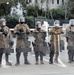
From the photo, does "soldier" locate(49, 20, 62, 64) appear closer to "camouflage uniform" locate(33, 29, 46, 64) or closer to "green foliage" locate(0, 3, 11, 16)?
"camouflage uniform" locate(33, 29, 46, 64)

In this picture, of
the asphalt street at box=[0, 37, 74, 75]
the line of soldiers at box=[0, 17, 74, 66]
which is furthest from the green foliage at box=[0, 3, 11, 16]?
the asphalt street at box=[0, 37, 74, 75]

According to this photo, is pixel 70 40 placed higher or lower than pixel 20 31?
lower

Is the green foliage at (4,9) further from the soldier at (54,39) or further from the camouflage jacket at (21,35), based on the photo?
the camouflage jacket at (21,35)

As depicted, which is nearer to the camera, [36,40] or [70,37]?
[36,40]

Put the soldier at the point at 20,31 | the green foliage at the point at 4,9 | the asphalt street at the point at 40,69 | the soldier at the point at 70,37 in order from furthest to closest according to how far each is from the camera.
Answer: the green foliage at the point at 4,9 → the soldier at the point at 70,37 → the soldier at the point at 20,31 → the asphalt street at the point at 40,69

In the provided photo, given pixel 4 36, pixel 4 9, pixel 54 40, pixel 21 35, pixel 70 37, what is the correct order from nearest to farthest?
pixel 4 36, pixel 21 35, pixel 54 40, pixel 70 37, pixel 4 9

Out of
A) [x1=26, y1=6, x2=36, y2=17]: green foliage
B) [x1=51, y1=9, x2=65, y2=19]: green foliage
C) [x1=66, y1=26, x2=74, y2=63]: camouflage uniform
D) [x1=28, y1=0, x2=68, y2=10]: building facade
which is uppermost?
[x1=28, y1=0, x2=68, y2=10]: building facade

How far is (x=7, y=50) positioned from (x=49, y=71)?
7.17 feet

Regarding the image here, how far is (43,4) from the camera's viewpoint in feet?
213

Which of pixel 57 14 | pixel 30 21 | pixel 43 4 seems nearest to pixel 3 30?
pixel 30 21

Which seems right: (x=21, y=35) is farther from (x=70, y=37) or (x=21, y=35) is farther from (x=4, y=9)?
(x=4, y=9)

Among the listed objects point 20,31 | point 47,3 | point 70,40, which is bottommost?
point 70,40

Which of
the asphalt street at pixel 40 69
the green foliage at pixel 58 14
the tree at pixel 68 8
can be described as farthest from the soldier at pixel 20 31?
the green foliage at pixel 58 14

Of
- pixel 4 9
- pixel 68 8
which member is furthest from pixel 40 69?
pixel 68 8
